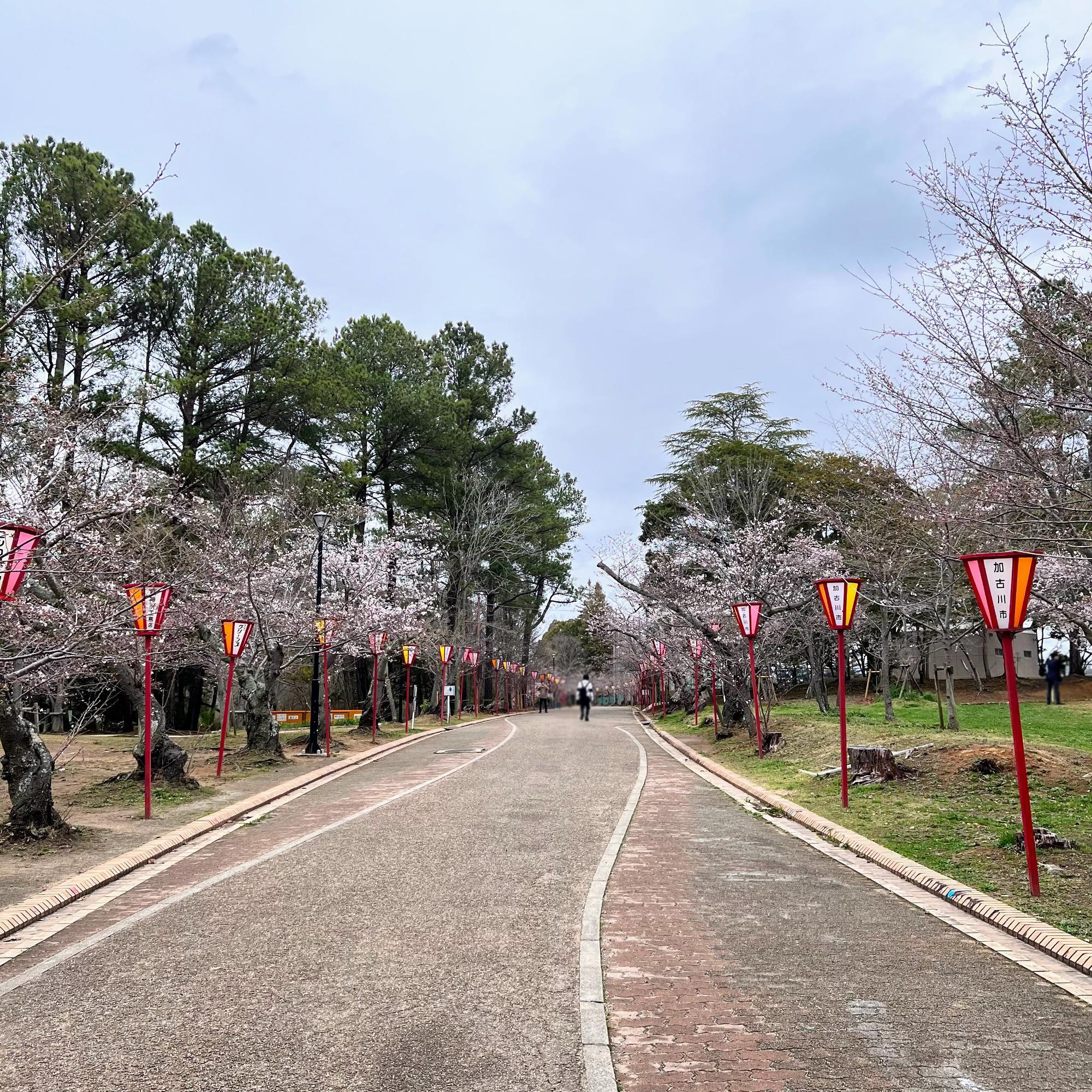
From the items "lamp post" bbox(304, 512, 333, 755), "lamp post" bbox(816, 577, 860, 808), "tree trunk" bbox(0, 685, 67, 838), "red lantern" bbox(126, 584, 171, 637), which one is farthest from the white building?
"tree trunk" bbox(0, 685, 67, 838)

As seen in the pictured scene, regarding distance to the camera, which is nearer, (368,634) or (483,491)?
(368,634)

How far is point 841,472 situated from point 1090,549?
20187 millimetres

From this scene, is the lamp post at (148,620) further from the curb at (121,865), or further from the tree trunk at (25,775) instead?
the tree trunk at (25,775)

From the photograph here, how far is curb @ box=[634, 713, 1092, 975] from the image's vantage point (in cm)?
557

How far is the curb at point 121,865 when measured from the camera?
6.70 metres

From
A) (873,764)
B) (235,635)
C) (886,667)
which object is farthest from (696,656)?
(235,635)

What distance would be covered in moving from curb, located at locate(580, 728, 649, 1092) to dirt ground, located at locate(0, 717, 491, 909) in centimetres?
455

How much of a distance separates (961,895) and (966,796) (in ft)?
16.5

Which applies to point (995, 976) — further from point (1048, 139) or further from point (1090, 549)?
point (1048, 139)

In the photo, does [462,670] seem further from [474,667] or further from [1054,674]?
[1054,674]

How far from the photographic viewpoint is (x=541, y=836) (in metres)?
9.72

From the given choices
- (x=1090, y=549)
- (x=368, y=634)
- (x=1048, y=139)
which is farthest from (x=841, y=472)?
(x=1048, y=139)

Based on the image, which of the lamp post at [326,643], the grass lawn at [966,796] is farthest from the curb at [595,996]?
the lamp post at [326,643]

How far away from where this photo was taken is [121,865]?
27.7 feet
